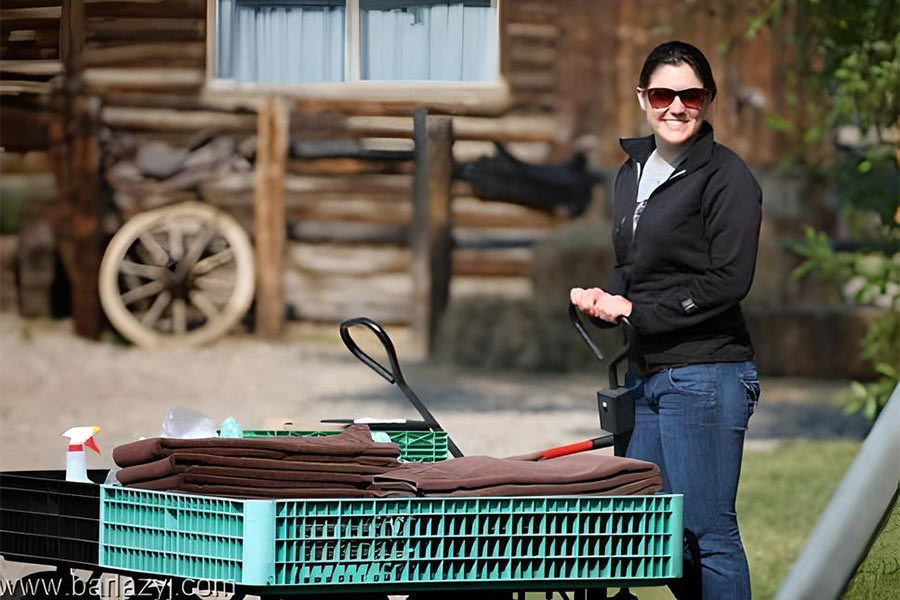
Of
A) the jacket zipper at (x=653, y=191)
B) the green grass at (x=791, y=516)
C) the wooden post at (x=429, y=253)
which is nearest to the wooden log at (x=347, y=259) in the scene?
the wooden post at (x=429, y=253)

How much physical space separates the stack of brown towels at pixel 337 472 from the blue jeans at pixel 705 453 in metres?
0.36

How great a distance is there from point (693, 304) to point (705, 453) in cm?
31

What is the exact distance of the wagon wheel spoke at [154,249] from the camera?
13906 mm

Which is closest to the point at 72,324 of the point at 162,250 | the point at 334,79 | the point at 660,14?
the point at 162,250

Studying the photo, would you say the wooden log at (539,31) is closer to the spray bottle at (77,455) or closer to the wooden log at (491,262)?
the wooden log at (491,262)

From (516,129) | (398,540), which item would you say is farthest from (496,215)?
(398,540)

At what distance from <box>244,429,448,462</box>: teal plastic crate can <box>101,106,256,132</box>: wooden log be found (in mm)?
10786

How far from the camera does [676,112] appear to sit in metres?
3.66

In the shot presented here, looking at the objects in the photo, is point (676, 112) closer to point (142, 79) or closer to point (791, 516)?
point (791, 516)

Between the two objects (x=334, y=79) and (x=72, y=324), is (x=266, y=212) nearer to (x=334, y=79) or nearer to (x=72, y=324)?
(x=72, y=324)

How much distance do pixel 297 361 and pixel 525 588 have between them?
1074 cm

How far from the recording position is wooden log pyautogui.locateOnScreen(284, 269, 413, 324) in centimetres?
1461

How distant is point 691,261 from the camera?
3648mm

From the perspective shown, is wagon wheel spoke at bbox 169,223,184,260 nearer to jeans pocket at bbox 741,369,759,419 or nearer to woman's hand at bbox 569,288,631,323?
woman's hand at bbox 569,288,631,323
